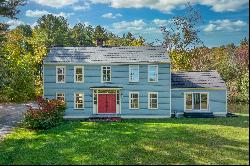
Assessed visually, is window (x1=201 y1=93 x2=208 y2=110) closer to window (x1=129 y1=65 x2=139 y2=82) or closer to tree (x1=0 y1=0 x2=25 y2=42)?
window (x1=129 y1=65 x2=139 y2=82)

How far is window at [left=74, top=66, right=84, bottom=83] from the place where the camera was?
3600cm

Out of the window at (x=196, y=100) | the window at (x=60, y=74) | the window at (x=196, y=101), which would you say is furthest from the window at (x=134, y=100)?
the window at (x=60, y=74)

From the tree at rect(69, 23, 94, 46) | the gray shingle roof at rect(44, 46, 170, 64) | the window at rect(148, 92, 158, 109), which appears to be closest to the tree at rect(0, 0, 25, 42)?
the gray shingle roof at rect(44, 46, 170, 64)

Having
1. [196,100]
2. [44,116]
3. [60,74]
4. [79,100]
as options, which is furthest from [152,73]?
[44,116]

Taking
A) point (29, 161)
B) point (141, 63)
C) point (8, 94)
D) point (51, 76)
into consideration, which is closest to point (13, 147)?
point (29, 161)

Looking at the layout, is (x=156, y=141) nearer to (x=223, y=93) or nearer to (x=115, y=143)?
(x=115, y=143)

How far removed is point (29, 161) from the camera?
1758cm

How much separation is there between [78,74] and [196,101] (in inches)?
481

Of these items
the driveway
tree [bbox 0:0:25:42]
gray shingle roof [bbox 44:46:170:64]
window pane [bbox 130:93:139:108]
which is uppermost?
tree [bbox 0:0:25:42]

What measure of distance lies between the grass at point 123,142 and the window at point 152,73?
4657 mm

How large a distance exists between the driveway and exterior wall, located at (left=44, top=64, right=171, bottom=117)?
→ 400 cm

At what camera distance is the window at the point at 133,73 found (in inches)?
1407

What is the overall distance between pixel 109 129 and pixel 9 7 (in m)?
14.1

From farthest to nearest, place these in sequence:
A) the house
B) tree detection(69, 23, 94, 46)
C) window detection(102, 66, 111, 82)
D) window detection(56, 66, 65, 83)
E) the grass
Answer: tree detection(69, 23, 94, 46)
window detection(56, 66, 65, 83)
window detection(102, 66, 111, 82)
the house
the grass
